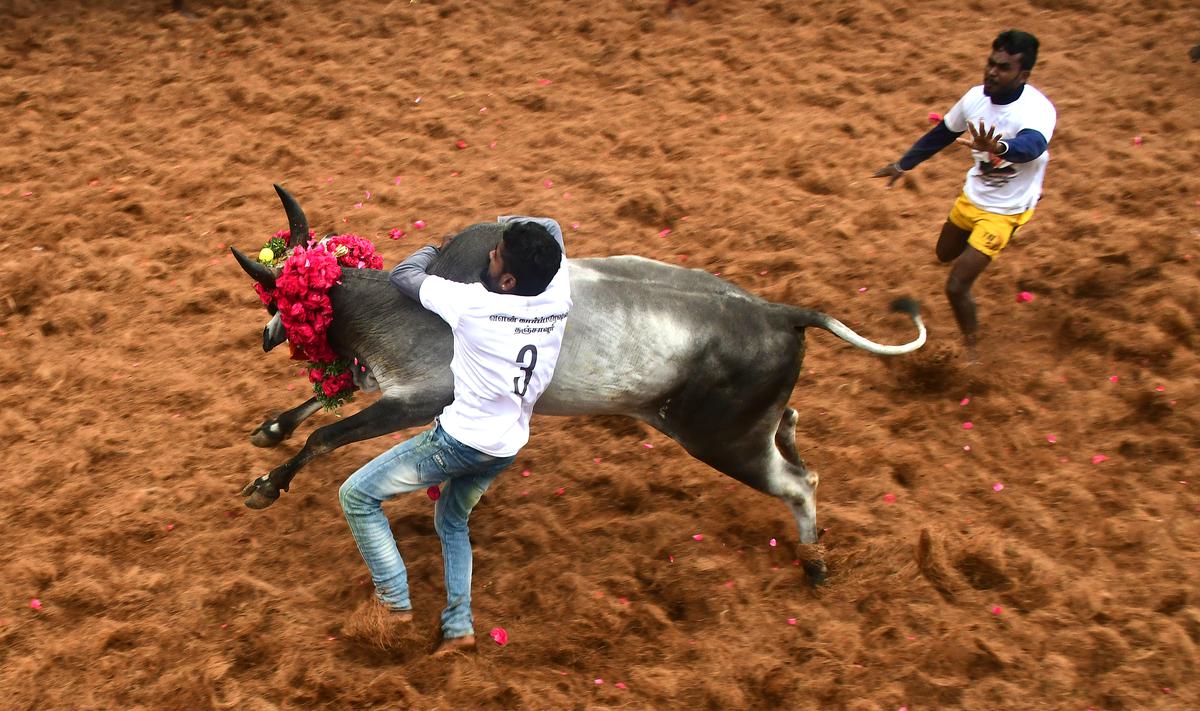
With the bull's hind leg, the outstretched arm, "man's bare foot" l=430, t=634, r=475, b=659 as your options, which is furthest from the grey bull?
the outstretched arm

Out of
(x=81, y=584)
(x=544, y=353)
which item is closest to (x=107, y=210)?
(x=81, y=584)

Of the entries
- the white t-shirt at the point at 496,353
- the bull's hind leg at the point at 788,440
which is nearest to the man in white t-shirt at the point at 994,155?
the bull's hind leg at the point at 788,440

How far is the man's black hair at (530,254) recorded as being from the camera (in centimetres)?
355

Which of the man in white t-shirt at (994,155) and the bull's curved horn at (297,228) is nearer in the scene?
the bull's curved horn at (297,228)

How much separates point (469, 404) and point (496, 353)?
267 millimetres

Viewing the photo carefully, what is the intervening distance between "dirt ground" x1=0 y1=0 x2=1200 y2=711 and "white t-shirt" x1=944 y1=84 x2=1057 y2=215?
36.9 inches

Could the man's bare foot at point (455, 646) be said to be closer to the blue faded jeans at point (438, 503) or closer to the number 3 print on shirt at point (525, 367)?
the blue faded jeans at point (438, 503)

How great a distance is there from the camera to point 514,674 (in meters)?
4.29

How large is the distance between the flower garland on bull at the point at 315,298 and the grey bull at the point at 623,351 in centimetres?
7

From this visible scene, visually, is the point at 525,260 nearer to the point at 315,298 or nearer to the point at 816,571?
the point at 315,298

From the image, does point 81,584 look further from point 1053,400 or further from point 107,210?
point 1053,400

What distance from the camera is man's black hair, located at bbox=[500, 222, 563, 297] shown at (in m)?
3.55

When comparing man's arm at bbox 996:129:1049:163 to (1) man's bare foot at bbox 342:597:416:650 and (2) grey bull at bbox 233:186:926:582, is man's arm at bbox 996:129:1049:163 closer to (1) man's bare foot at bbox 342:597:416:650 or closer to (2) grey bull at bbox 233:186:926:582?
(2) grey bull at bbox 233:186:926:582

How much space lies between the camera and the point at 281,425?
16.9 ft
